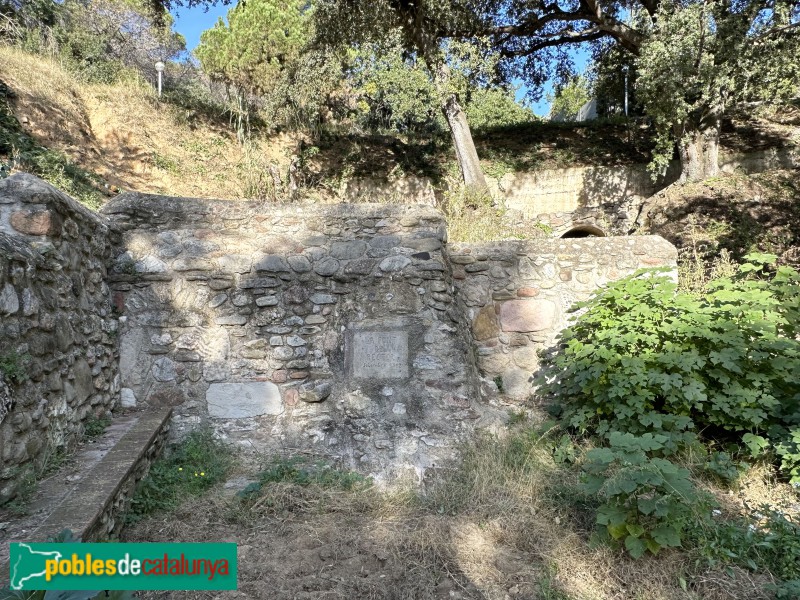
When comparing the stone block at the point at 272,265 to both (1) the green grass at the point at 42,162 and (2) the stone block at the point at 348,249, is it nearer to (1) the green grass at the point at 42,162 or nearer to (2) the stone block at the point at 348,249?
(2) the stone block at the point at 348,249

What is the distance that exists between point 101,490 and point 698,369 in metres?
3.45

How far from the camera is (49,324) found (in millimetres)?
2471

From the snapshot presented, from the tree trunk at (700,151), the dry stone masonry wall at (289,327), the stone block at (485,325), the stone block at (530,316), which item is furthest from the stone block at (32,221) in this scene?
the tree trunk at (700,151)

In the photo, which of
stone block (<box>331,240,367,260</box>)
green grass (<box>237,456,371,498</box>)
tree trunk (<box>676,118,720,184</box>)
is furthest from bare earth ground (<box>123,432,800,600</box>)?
tree trunk (<box>676,118,720,184</box>)

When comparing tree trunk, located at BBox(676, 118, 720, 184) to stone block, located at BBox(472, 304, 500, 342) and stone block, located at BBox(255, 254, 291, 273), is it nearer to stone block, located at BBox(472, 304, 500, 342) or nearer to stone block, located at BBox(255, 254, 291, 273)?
stone block, located at BBox(472, 304, 500, 342)

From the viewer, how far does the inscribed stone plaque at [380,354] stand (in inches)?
138

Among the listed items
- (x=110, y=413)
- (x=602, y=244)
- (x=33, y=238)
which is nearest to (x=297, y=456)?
(x=110, y=413)

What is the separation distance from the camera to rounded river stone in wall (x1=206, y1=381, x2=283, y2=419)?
3459 millimetres

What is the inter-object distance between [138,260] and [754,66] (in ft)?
30.7

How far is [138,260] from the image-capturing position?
3.51 meters

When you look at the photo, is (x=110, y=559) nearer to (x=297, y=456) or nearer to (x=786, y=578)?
(x=297, y=456)

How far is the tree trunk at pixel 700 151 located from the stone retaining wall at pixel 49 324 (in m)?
9.61

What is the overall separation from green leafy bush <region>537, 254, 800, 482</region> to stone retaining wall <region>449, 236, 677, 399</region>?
2.36 ft

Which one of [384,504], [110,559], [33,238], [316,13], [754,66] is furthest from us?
[316,13]
